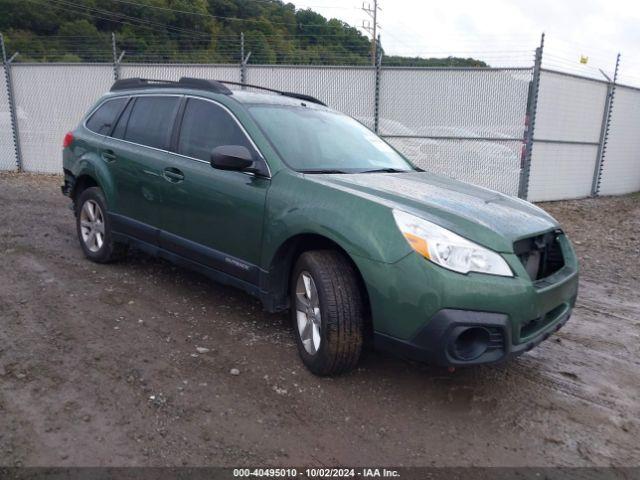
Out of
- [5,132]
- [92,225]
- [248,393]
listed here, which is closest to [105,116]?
[92,225]

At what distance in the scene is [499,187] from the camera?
31.3 feet

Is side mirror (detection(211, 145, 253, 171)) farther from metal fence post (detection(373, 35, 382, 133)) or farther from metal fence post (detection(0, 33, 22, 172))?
metal fence post (detection(0, 33, 22, 172))

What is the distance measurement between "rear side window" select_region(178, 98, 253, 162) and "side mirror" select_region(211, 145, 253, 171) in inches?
8.9

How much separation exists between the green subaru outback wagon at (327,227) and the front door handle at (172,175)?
2cm

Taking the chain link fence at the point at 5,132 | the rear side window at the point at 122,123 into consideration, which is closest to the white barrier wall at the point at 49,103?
the chain link fence at the point at 5,132

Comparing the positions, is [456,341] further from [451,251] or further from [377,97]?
[377,97]

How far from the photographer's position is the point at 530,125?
9172mm

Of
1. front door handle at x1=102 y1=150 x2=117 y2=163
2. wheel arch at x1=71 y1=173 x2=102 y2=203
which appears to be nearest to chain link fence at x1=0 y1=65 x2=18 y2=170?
wheel arch at x1=71 y1=173 x2=102 y2=203

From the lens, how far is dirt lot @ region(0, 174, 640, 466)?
261 cm

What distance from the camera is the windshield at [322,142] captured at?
3.71m

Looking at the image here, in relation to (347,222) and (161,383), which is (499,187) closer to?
(347,222)

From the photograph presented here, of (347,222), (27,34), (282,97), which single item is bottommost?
(347,222)

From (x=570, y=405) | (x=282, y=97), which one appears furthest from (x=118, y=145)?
(x=570, y=405)

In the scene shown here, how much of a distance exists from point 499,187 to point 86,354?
7947 mm
